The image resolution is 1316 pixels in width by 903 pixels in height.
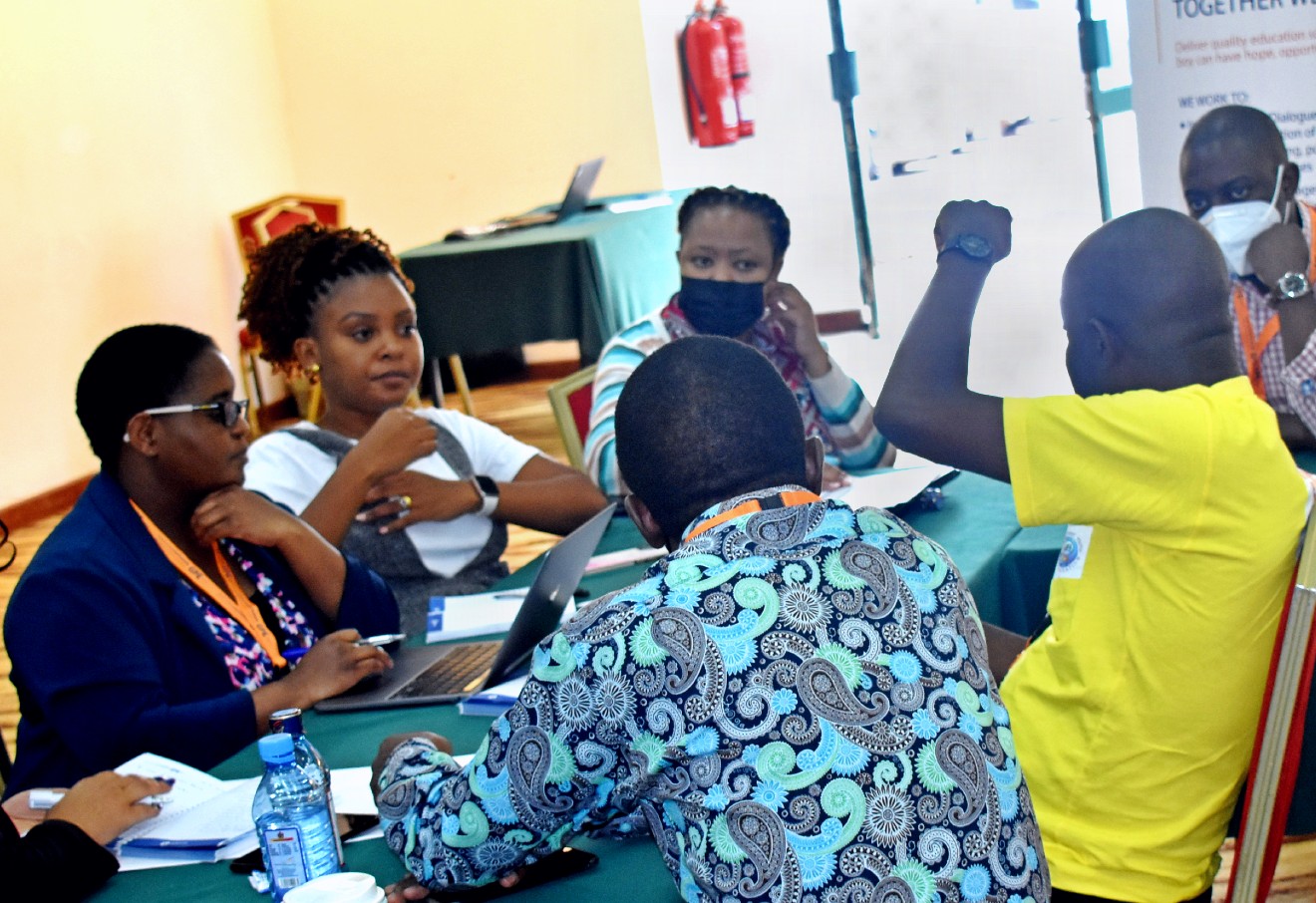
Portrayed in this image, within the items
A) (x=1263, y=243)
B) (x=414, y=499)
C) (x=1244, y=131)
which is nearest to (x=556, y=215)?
(x=1244, y=131)

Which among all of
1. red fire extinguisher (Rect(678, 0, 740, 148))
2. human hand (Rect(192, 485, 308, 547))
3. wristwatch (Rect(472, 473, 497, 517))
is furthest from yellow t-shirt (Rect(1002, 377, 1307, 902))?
red fire extinguisher (Rect(678, 0, 740, 148))

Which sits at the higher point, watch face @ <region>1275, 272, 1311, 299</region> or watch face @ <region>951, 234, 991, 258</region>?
watch face @ <region>951, 234, 991, 258</region>

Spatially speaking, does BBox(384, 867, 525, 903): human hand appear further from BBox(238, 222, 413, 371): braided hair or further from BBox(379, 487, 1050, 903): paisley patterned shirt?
BBox(238, 222, 413, 371): braided hair

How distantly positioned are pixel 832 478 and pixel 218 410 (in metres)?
1.19

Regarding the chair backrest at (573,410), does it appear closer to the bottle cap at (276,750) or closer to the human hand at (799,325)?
the human hand at (799,325)

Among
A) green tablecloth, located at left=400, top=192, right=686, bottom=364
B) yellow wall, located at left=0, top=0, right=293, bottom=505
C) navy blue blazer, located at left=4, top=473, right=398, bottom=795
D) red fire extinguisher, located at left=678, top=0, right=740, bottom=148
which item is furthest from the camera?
red fire extinguisher, located at left=678, top=0, right=740, bottom=148

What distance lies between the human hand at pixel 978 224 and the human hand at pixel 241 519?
3.46 ft

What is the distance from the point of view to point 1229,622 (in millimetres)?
1541

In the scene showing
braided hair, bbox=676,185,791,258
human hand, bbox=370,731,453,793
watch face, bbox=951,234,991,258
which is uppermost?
braided hair, bbox=676,185,791,258

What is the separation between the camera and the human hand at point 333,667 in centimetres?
189

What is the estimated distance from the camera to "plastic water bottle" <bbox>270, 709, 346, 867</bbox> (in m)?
1.33

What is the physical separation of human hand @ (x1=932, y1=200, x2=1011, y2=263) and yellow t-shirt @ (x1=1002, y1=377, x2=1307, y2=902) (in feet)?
0.99

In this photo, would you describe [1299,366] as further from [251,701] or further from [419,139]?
[419,139]

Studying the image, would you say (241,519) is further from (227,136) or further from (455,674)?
(227,136)
